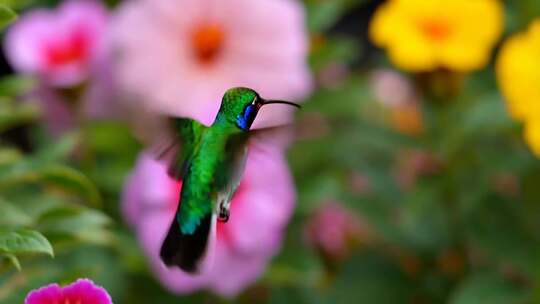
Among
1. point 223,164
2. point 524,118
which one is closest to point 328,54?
point 524,118

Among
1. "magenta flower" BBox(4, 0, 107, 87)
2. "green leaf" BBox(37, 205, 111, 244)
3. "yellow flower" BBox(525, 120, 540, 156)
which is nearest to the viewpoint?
"green leaf" BBox(37, 205, 111, 244)

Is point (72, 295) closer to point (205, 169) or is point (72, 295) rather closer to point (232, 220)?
point (205, 169)

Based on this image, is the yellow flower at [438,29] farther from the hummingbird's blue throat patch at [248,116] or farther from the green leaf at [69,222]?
the hummingbird's blue throat patch at [248,116]

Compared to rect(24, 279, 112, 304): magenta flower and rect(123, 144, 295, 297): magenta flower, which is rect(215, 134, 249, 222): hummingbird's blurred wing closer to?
rect(24, 279, 112, 304): magenta flower

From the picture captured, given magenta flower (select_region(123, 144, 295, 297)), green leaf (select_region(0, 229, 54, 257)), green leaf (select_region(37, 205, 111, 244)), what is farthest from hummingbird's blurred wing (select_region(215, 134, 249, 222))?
magenta flower (select_region(123, 144, 295, 297))

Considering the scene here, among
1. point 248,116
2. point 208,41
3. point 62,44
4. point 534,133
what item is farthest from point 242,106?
point 62,44

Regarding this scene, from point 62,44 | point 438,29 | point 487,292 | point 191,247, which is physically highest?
point 62,44

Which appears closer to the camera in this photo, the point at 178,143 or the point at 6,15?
the point at 178,143
